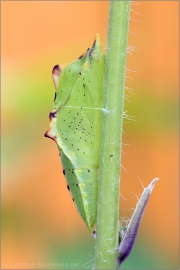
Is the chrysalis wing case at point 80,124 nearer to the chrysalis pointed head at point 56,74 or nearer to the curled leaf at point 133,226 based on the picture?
the chrysalis pointed head at point 56,74

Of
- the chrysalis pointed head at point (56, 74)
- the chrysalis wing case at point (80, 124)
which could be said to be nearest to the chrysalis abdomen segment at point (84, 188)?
the chrysalis wing case at point (80, 124)

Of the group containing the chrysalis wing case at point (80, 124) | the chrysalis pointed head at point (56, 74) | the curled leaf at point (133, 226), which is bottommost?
the curled leaf at point (133, 226)

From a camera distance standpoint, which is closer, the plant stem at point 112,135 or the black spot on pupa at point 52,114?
the plant stem at point 112,135

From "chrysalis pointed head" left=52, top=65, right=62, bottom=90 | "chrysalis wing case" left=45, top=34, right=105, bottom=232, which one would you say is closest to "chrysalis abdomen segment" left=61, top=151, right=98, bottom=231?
"chrysalis wing case" left=45, top=34, right=105, bottom=232

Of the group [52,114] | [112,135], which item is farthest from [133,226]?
[52,114]

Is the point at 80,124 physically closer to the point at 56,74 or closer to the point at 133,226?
the point at 56,74
